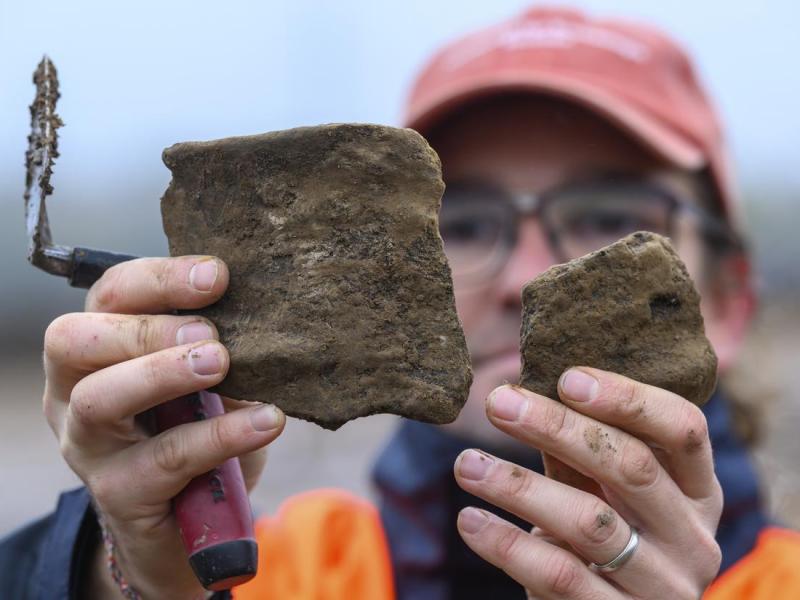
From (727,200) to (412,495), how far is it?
4.74ft

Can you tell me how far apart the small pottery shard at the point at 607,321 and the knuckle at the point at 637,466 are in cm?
13

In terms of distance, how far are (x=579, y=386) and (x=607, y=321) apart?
0.14m

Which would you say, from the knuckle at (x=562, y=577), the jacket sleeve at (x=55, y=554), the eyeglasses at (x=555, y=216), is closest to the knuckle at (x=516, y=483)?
the knuckle at (x=562, y=577)

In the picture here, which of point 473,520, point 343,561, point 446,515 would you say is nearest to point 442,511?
point 446,515

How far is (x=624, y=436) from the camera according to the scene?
1255 millimetres

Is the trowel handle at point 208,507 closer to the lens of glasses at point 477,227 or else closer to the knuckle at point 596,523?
the knuckle at point 596,523

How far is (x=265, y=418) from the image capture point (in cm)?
124

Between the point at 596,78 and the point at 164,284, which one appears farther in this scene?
the point at 596,78

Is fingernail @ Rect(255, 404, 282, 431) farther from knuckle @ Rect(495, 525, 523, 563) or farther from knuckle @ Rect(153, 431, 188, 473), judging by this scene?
knuckle @ Rect(495, 525, 523, 563)

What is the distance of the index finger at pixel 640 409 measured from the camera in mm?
1232

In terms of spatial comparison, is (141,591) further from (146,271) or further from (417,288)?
(417,288)

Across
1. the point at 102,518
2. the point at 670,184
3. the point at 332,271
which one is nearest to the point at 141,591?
the point at 102,518

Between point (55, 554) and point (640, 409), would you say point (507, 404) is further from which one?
point (55, 554)

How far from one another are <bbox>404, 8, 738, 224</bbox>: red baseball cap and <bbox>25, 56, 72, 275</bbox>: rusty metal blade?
1314mm
